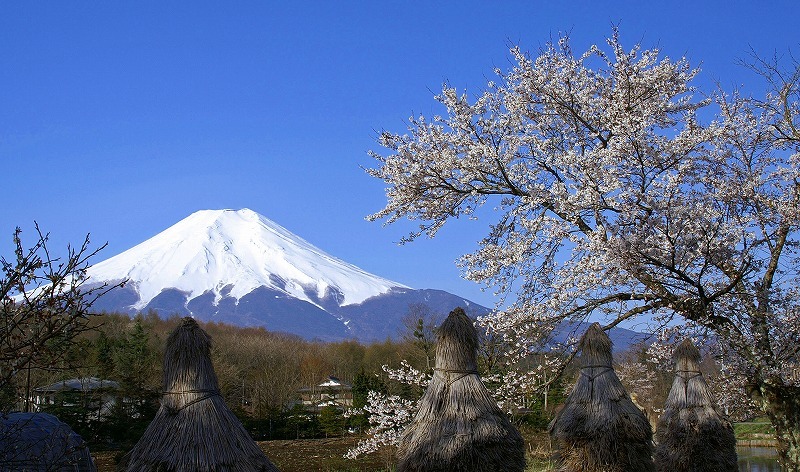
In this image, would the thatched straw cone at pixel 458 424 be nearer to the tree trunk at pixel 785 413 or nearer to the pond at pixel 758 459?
the tree trunk at pixel 785 413

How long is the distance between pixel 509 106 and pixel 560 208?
2448 mm

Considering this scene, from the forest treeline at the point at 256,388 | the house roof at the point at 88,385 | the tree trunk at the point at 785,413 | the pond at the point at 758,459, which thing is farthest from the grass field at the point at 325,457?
the pond at the point at 758,459

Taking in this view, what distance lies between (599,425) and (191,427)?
5475 millimetres

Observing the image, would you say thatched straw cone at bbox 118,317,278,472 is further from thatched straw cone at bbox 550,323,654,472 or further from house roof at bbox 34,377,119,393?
house roof at bbox 34,377,119,393

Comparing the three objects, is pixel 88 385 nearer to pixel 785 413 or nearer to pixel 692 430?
pixel 692 430

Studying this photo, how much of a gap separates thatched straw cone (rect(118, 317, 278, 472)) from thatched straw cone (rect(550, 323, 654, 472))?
4754mm

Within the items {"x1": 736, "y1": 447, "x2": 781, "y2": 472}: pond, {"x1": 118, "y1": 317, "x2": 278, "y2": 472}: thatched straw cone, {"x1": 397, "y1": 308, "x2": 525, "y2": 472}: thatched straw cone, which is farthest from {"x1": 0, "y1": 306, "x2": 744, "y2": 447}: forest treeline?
{"x1": 736, "y1": 447, "x2": 781, "y2": 472}: pond

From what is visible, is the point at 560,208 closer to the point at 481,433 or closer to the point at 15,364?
the point at 481,433

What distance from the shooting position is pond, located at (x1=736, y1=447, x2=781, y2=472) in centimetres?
2492

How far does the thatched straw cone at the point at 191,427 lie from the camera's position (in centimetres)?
619

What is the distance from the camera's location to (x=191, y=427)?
628 cm

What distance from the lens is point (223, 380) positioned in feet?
122

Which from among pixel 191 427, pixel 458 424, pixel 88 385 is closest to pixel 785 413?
pixel 458 424

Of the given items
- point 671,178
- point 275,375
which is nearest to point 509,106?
point 671,178
